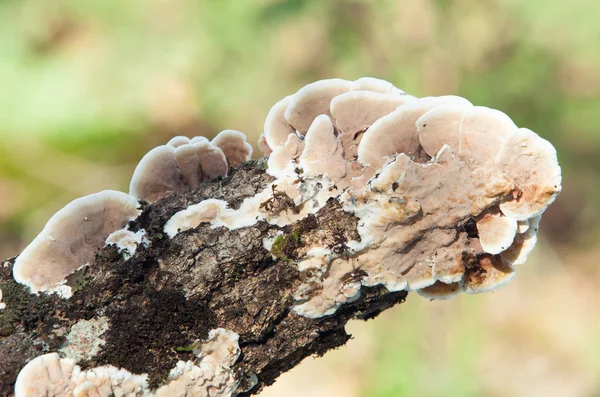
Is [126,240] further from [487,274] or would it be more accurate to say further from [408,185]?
[487,274]

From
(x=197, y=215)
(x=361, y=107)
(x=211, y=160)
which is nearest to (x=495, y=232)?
(x=361, y=107)

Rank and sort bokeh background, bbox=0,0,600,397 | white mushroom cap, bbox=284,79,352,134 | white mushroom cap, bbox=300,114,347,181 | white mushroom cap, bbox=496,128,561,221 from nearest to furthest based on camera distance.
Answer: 1. white mushroom cap, bbox=496,128,561,221
2. white mushroom cap, bbox=300,114,347,181
3. white mushroom cap, bbox=284,79,352,134
4. bokeh background, bbox=0,0,600,397

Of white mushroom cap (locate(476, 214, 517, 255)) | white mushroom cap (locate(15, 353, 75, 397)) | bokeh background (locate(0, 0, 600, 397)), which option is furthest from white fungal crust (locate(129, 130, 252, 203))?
bokeh background (locate(0, 0, 600, 397))

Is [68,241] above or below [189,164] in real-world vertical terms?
below

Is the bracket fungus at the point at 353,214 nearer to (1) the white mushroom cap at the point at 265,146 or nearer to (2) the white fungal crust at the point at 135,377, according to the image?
(2) the white fungal crust at the point at 135,377

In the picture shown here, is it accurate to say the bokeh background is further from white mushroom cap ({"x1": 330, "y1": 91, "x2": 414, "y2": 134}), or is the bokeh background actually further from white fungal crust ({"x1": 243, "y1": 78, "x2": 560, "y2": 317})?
white mushroom cap ({"x1": 330, "y1": 91, "x2": 414, "y2": 134})

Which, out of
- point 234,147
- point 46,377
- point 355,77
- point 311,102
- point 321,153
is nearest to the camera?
point 46,377

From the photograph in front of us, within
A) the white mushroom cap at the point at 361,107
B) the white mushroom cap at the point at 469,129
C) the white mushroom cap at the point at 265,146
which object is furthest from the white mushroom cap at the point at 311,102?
the white mushroom cap at the point at 469,129
